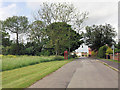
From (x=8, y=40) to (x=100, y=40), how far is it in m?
36.9

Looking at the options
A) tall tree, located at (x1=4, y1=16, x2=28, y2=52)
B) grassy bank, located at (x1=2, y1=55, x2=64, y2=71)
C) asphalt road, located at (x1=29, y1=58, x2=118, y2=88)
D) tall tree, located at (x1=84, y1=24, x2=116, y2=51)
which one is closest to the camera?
asphalt road, located at (x1=29, y1=58, x2=118, y2=88)

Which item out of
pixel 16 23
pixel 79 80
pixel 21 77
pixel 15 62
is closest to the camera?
pixel 79 80

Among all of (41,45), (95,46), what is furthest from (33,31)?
(95,46)

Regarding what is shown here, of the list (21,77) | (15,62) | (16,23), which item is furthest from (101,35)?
(21,77)

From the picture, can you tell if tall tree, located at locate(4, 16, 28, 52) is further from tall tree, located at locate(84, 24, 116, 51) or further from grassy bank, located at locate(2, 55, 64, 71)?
grassy bank, located at locate(2, 55, 64, 71)

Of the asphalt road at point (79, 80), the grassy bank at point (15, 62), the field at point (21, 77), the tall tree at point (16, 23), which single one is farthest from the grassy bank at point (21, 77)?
the tall tree at point (16, 23)

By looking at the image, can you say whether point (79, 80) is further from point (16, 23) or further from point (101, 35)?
point (101, 35)

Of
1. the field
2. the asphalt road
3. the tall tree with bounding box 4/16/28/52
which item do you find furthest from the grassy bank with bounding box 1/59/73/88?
the tall tree with bounding box 4/16/28/52

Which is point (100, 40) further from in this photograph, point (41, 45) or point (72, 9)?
point (72, 9)

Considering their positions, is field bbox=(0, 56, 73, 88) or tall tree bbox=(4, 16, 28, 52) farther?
tall tree bbox=(4, 16, 28, 52)

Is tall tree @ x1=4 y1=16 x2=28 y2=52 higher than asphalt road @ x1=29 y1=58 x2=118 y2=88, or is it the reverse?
tall tree @ x1=4 y1=16 x2=28 y2=52

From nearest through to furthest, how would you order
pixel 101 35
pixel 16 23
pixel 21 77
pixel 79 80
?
pixel 79 80 → pixel 21 77 → pixel 16 23 → pixel 101 35

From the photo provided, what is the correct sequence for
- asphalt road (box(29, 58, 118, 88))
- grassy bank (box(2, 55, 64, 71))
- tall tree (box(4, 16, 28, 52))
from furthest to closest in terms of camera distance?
tall tree (box(4, 16, 28, 52))
grassy bank (box(2, 55, 64, 71))
asphalt road (box(29, 58, 118, 88))

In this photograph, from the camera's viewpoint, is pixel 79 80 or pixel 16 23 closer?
pixel 79 80
